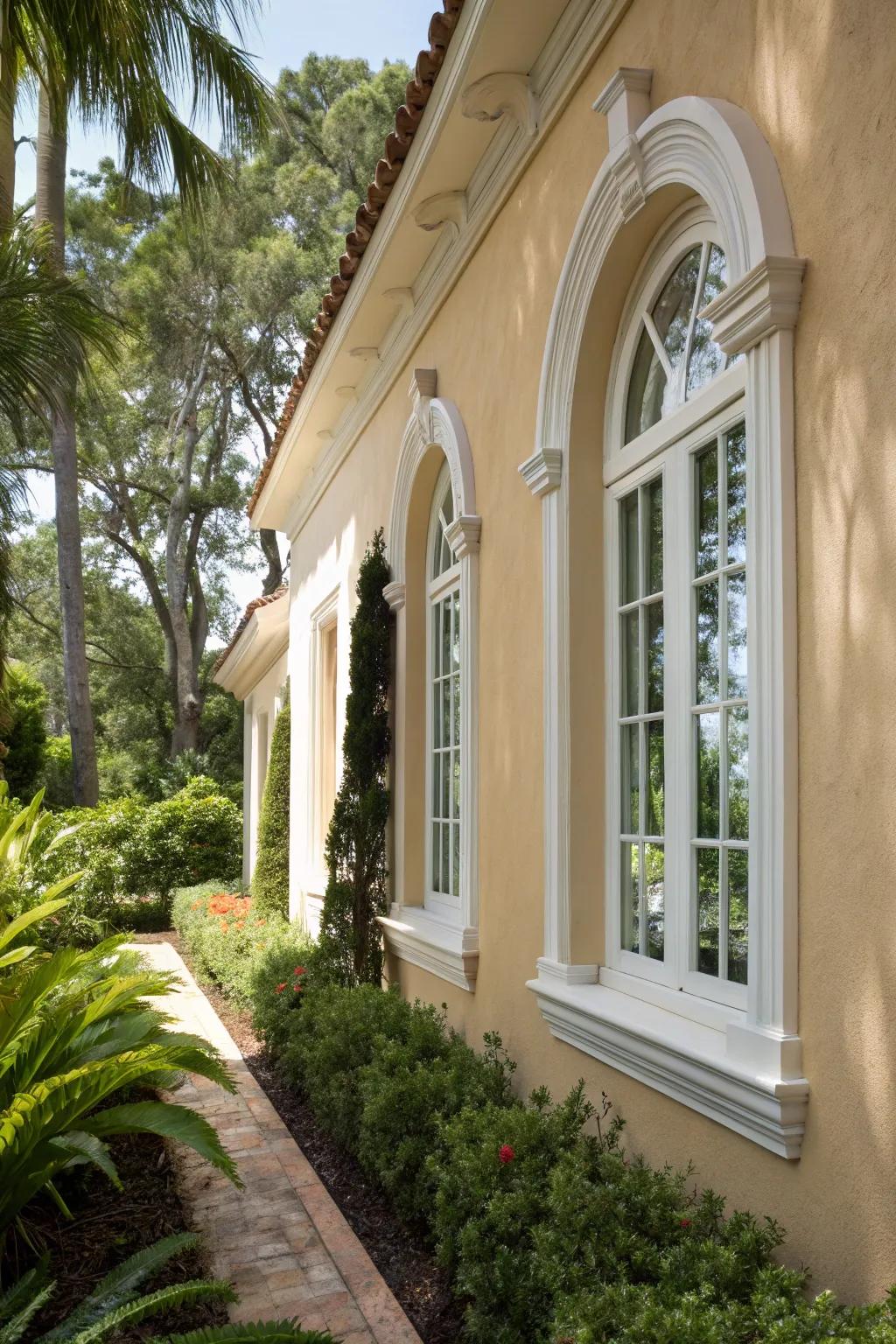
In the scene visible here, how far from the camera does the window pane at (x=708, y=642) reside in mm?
3602

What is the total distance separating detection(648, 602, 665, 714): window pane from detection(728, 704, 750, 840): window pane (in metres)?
0.62

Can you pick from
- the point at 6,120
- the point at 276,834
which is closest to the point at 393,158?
the point at 6,120

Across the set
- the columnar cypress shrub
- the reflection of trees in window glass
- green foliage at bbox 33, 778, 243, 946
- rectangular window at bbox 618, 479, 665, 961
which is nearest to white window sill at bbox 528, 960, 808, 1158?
rectangular window at bbox 618, 479, 665, 961

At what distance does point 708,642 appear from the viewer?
3.65m

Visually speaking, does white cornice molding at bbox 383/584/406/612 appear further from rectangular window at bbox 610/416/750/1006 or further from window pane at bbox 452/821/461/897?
rectangular window at bbox 610/416/750/1006

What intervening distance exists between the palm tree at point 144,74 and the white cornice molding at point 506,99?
246 centimetres

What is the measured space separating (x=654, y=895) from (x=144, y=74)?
19.0 ft

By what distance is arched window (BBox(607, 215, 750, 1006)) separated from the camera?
11.4ft

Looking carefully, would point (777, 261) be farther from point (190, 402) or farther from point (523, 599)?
point (190, 402)

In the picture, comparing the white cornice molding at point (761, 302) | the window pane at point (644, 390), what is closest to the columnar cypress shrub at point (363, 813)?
the window pane at point (644, 390)

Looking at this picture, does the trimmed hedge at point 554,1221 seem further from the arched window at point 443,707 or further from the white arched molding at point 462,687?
the arched window at point 443,707

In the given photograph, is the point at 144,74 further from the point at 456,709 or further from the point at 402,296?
the point at 456,709

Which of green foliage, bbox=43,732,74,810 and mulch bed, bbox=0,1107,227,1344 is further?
green foliage, bbox=43,732,74,810

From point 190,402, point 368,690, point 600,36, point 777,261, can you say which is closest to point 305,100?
point 190,402
